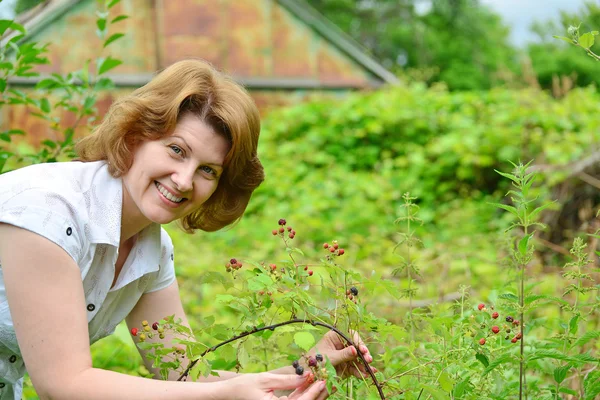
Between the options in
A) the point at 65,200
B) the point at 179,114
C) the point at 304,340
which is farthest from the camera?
the point at 179,114

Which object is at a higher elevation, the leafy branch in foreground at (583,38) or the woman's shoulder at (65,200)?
the leafy branch in foreground at (583,38)

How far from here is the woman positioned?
1.44 m

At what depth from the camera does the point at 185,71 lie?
1.77 meters

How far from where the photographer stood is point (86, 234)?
5.35 ft

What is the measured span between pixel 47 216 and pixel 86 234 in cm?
13

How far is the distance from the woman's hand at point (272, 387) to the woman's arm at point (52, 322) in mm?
197

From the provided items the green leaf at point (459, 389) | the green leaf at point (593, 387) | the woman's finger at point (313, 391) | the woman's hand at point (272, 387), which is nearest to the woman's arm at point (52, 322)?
the woman's hand at point (272, 387)

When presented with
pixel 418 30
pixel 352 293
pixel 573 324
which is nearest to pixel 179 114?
pixel 352 293

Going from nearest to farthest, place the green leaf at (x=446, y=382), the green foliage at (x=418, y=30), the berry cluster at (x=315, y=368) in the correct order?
the berry cluster at (x=315, y=368) < the green leaf at (x=446, y=382) < the green foliage at (x=418, y=30)

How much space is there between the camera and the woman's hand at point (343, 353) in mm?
1446

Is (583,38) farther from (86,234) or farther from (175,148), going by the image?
(86,234)

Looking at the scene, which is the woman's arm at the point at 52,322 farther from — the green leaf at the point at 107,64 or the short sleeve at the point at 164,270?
the green leaf at the point at 107,64

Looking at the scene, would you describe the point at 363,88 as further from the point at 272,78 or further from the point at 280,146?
the point at 280,146

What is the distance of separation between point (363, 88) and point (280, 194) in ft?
13.2
